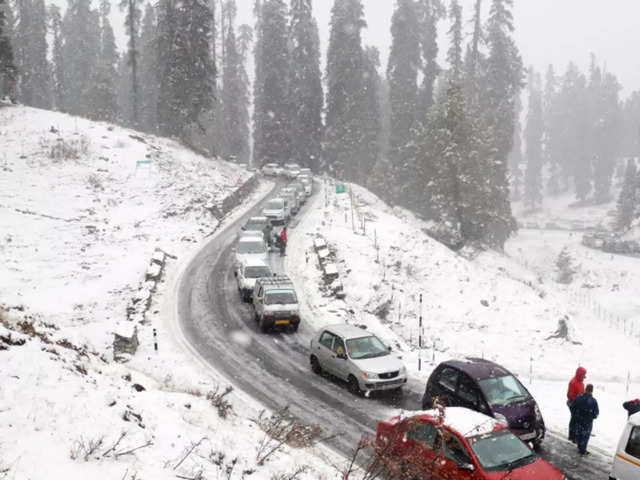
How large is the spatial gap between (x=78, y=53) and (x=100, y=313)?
6933 centimetres

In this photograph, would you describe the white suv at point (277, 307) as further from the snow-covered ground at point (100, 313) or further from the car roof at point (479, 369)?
the car roof at point (479, 369)

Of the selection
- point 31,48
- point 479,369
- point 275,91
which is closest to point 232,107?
point 275,91

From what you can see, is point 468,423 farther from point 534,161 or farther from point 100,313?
point 534,161

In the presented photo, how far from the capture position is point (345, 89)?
61.6 m

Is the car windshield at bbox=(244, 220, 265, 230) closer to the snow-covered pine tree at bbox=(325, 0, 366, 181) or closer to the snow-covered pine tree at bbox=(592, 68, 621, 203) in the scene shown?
the snow-covered pine tree at bbox=(325, 0, 366, 181)

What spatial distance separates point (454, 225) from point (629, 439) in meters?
35.2

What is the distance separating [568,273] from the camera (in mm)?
50219

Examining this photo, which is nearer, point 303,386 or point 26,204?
point 303,386

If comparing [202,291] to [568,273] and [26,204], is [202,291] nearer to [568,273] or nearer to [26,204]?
[26,204]

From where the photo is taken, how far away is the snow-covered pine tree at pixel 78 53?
76.1 metres

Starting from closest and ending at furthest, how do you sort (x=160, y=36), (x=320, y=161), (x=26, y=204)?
(x=26, y=204), (x=160, y=36), (x=320, y=161)

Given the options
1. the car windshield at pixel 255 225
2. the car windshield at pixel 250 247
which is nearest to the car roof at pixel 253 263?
the car windshield at pixel 250 247

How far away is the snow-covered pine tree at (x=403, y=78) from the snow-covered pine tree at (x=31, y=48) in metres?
47.0

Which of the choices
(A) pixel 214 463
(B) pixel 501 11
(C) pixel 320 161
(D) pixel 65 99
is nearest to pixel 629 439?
(A) pixel 214 463
